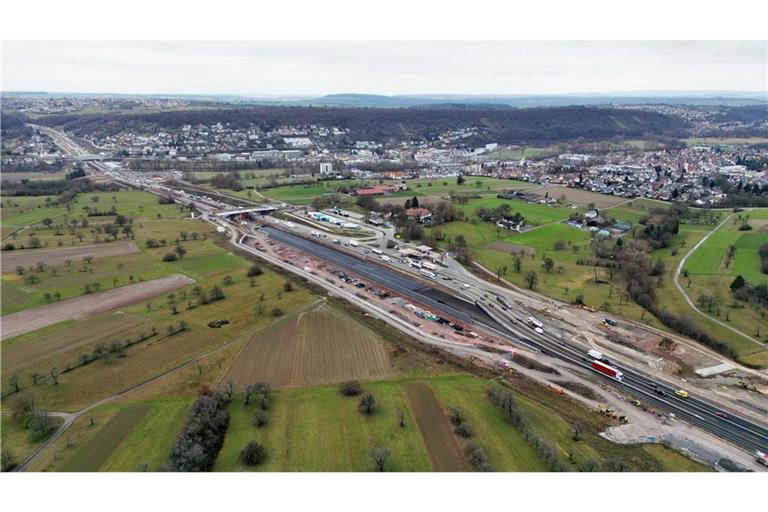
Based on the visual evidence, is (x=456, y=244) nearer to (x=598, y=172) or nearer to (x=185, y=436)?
(x=185, y=436)

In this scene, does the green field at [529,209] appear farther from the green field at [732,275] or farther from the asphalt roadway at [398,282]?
the asphalt roadway at [398,282]

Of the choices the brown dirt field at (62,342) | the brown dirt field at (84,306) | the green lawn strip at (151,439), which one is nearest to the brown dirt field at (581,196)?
the brown dirt field at (84,306)

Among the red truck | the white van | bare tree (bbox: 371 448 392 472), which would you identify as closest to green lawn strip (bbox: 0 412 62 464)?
bare tree (bbox: 371 448 392 472)

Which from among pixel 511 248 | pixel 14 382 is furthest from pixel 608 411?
pixel 14 382

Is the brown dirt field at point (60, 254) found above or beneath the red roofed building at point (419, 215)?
beneath

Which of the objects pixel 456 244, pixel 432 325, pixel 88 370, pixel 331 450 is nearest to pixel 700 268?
pixel 456 244

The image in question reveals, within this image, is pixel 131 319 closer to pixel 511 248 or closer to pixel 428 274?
pixel 428 274
